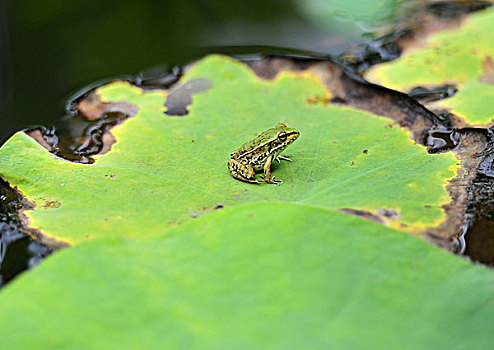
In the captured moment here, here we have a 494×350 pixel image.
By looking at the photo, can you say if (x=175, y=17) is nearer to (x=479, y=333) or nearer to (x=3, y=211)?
(x=3, y=211)

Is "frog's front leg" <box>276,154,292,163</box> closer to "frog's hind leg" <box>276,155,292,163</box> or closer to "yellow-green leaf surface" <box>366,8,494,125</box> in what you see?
"frog's hind leg" <box>276,155,292,163</box>

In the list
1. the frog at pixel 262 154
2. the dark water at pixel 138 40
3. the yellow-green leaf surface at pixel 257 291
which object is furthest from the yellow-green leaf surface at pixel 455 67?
the yellow-green leaf surface at pixel 257 291

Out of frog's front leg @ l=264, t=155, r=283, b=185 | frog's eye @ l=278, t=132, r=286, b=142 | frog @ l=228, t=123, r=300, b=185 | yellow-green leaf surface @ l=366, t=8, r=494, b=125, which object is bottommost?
frog's front leg @ l=264, t=155, r=283, b=185

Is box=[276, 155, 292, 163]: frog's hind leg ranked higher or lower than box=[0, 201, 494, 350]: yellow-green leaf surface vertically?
lower

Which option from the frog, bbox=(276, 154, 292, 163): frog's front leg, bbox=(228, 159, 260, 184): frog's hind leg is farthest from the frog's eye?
bbox=(228, 159, 260, 184): frog's hind leg

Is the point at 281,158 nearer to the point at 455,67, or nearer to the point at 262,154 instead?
the point at 262,154

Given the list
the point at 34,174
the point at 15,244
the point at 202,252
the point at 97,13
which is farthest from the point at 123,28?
the point at 202,252

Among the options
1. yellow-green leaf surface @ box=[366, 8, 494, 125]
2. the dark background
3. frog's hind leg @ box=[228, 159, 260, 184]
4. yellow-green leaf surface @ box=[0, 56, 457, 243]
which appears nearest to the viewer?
yellow-green leaf surface @ box=[0, 56, 457, 243]
